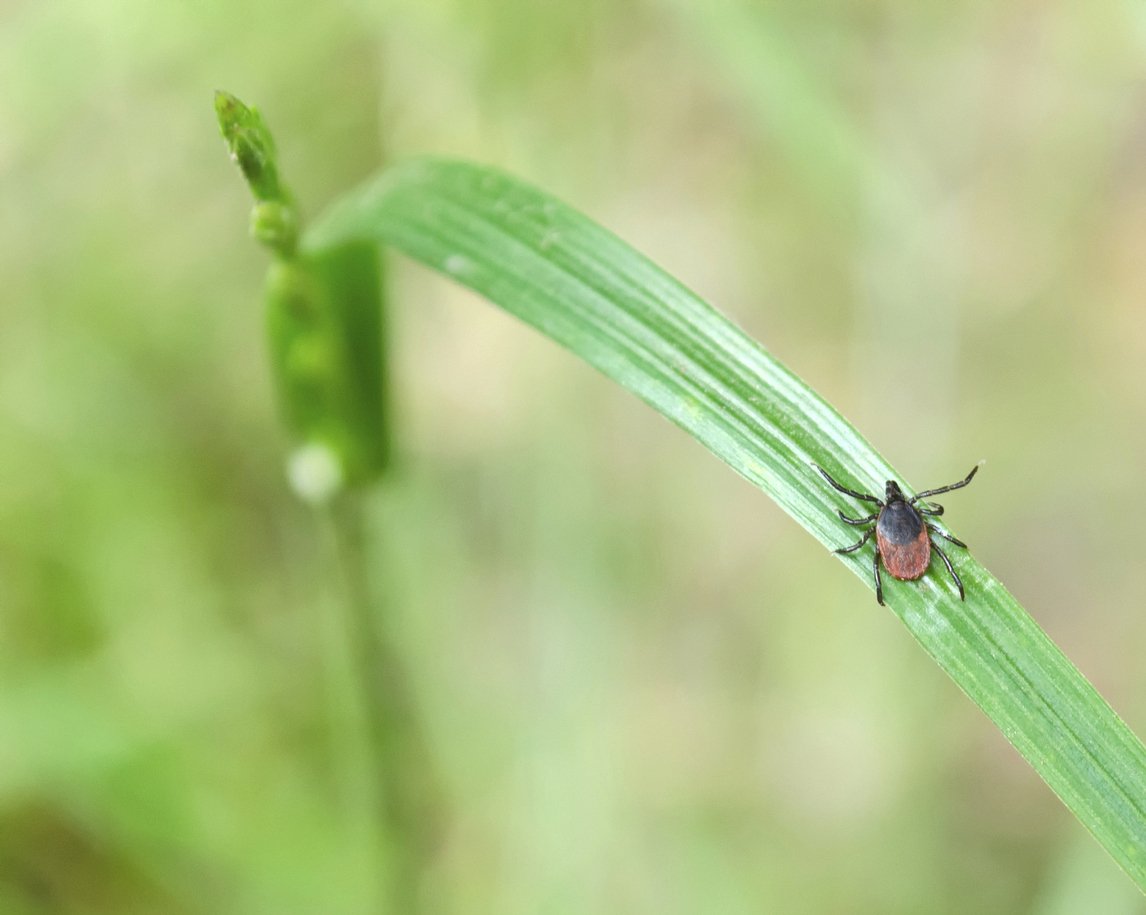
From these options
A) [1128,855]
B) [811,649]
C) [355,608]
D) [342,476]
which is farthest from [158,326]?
[1128,855]

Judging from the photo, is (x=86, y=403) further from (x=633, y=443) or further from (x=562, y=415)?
(x=633, y=443)

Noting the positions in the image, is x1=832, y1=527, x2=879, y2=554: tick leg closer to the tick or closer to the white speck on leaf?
the tick

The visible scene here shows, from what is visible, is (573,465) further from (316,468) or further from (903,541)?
(903,541)

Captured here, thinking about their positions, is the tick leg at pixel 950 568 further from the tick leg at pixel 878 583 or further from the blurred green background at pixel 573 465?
the blurred green background at pixel 573 465

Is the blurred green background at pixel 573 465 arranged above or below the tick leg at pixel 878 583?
above

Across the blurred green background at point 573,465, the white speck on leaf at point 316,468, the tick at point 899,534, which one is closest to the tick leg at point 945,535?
the tick at point 899,534

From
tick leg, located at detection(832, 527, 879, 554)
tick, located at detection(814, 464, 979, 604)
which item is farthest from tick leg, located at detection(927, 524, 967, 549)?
tick leg, located at detection(832, 527, 879, 554)
